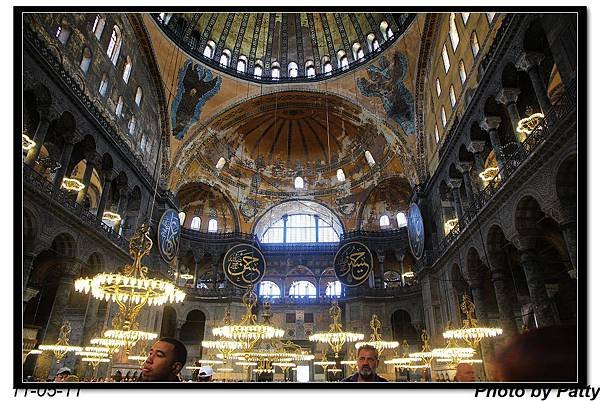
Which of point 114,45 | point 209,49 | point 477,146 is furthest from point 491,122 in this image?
point 209,49

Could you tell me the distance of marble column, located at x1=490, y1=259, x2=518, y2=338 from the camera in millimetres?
8609

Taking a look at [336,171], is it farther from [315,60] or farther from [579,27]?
[579,27]

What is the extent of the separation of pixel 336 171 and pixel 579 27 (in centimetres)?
1554

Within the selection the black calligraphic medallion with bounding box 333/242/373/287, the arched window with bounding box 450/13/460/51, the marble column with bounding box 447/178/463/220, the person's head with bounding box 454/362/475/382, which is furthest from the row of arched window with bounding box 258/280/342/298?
the person's head with bounding box 454/362/475/382

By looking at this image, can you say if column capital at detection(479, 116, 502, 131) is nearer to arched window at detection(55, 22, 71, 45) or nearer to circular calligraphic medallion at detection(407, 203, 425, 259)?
circular calligraphic medallion at detection(407, 203, 425, 259)

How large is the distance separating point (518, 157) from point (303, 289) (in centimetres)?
1477

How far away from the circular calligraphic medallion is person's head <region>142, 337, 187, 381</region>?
1092cm

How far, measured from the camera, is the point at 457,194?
11391 millimetres

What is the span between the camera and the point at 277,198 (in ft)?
65.1

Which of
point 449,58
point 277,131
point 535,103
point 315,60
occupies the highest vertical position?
point 315,60

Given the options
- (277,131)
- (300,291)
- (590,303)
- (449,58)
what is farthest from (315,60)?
(590,303)

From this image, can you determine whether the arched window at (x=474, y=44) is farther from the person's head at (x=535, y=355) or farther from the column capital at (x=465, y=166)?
the person's head at (x=535, y=355)

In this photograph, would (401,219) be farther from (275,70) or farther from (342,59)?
(275,70)
